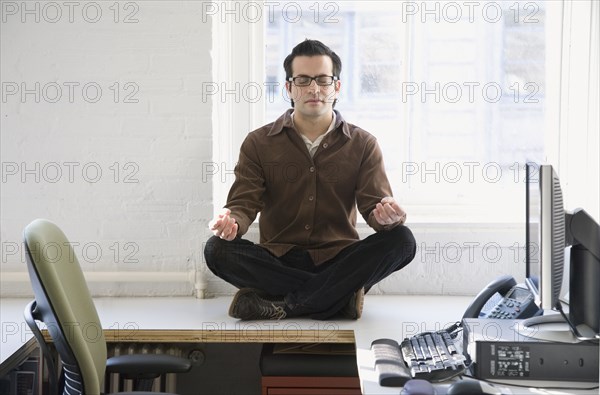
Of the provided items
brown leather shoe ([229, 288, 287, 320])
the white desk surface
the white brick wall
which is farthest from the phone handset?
the white brick wall

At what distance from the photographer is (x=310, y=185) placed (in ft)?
11.3

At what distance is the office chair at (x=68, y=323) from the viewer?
2314 mm

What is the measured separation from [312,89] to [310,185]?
1.17 feet

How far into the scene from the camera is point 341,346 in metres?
3.31

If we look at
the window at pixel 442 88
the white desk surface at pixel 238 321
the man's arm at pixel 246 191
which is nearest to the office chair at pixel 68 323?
the white desk surface at pixel 238 321

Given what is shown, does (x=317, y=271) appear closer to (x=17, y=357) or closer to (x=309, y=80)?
(x=309, y=80)

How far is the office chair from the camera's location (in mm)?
2314

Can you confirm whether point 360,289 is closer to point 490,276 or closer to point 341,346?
point 341,346

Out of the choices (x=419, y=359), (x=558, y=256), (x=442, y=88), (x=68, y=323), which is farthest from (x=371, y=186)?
(x=68, y=323)

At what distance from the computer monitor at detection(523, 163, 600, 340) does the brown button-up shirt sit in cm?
107

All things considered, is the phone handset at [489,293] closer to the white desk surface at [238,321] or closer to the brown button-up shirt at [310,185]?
the white desk surface at [238,321]

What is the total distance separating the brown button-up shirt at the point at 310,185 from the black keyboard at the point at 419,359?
2.89 ft

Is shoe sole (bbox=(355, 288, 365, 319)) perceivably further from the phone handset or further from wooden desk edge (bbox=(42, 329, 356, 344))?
the phone handset

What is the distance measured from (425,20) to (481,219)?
90cm
